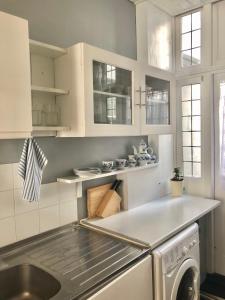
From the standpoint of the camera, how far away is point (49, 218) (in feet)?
5.28

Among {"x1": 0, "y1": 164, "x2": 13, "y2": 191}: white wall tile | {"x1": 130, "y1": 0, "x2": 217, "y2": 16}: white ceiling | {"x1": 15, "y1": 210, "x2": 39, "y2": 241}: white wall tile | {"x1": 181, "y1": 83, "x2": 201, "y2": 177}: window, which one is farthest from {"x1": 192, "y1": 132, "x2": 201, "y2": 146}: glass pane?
{"x1": 0, "y1": 164, "x2": 13, "y2": 191}: white wall tile

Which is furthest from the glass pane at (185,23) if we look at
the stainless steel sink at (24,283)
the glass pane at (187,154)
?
the stainless steel sink at (24,283)

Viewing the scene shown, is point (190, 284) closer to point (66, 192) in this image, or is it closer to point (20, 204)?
point (66, 192)

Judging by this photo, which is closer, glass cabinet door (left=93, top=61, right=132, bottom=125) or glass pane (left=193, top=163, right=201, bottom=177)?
glass cabinet door (left=93, top=61, right=132, bottom=125)

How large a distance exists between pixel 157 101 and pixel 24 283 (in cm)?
160

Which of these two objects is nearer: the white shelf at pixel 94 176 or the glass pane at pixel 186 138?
the white shelf at pixel 94 176

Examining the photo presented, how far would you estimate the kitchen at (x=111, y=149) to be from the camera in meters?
1.26

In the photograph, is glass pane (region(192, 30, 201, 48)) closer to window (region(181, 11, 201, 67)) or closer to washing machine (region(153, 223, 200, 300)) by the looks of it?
window (region(181, 11, 201, 67))

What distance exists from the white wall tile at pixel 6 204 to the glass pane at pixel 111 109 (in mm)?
644

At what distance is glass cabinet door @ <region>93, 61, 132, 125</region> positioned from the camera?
156 cm

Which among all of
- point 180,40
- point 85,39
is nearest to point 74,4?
point 85,39

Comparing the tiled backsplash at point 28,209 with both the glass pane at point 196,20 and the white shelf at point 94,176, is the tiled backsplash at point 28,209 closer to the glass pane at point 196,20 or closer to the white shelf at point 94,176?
the white shelf at point 94,176

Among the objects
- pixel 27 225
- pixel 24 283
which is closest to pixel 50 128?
pixel 27 225

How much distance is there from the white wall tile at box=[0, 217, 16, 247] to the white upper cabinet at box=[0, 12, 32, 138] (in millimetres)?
541
